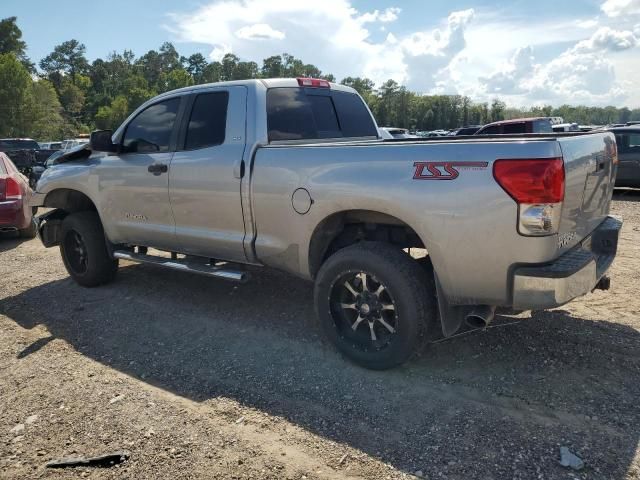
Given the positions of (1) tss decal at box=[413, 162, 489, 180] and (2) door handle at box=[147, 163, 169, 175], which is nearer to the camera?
(1) tss decal at box=[413, 162, 489, 180]

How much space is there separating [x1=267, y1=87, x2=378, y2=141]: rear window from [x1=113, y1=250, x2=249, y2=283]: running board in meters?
1.16

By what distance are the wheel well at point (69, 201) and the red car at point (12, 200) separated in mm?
2434

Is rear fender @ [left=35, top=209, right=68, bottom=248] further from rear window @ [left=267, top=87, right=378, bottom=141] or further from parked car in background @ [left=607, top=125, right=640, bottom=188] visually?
parked car in background @ [left=607, top=125, right=640, bottom=188]

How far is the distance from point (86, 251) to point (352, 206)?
3.57m

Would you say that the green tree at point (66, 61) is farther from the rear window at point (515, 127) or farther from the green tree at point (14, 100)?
the rear window at point (515, 127)

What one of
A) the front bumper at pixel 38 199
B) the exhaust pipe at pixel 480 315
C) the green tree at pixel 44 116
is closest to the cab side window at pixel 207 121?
the front bumper at pixel 38 199

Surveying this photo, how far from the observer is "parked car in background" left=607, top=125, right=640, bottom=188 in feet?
39.8

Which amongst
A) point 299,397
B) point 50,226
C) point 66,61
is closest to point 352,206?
point 299,397

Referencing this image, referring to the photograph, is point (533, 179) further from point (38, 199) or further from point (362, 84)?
point (362, 84)

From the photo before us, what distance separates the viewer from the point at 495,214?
2.96m

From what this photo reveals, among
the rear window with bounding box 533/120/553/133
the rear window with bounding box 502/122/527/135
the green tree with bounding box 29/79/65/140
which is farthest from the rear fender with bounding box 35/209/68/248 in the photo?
the green tree with bounding box 29/79/65/140

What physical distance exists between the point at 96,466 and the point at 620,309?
4.27m

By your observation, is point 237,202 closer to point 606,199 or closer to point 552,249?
point 552,249

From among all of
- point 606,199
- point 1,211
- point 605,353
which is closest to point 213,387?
point 605,353
